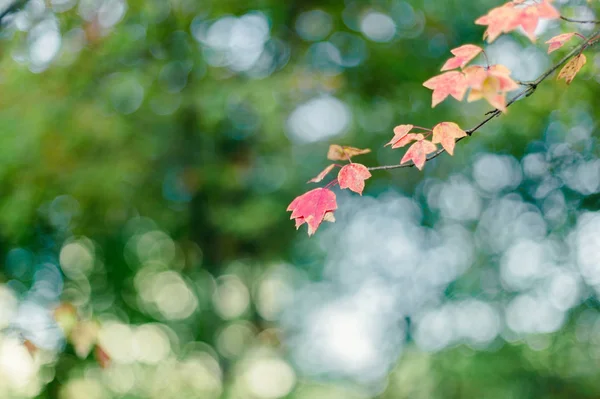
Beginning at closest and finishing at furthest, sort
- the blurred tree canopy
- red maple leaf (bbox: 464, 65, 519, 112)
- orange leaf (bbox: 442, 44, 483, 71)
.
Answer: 1. red maple leaf (bbox: 464, 65, 519, 112)
2. orange leaf (bbox: 442, 44, 483, 71)
3. the blurred tree canopy

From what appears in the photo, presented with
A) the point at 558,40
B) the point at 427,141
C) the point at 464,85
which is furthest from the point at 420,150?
the point at 558,40

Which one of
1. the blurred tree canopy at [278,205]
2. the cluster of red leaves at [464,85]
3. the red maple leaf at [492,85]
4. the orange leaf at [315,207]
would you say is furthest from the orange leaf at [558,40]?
the blurred tree canopy at [278,205]

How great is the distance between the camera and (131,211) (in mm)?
4828

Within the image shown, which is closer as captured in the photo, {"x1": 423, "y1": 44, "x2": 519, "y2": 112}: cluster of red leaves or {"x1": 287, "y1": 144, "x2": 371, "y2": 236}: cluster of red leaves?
{"x1": 423, "y1": 44, "x2": 519, "y2": 112}: cluster of red leaves

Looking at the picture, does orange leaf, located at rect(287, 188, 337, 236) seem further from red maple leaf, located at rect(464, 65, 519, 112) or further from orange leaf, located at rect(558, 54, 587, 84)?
orange leaf, located at rect(558, 54, 587, 84)

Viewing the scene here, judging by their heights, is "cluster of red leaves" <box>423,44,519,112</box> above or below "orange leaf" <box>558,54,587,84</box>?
above

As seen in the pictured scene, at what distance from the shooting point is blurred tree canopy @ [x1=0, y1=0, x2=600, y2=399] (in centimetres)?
365

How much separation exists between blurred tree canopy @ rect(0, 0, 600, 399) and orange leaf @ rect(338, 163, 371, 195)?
4.74ft

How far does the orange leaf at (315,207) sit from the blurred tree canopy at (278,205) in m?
1.41

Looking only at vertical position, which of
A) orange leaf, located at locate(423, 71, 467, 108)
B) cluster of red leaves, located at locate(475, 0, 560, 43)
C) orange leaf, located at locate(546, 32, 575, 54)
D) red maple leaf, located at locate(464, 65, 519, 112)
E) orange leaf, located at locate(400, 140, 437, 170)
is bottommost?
orange leaf, located at locate(400, 140, 437, 170)

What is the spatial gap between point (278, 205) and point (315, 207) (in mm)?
3356

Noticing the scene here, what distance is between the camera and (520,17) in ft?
3.74

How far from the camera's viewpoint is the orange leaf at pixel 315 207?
55.5 inches

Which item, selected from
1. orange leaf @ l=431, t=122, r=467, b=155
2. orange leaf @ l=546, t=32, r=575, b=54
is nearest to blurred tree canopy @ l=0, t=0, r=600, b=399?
orange leaf @ l=546, t=32, r=575, b=54
